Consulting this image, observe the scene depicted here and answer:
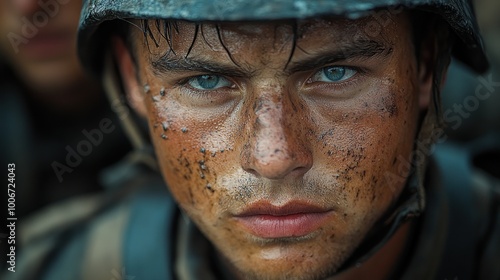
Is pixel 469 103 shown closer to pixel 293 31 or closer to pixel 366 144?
pixel 366 144

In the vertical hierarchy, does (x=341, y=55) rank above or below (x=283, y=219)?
above

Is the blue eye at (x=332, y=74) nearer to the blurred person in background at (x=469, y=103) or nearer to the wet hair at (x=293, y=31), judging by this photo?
the wet hair at (x=293, y=31)

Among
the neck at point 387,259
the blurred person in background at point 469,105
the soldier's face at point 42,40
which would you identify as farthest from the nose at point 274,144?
the soldier's face at point 42,40

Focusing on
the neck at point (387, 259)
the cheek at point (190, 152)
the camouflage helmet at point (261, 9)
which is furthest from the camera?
the neck at point (387, 259)

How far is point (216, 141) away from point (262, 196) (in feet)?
0.41

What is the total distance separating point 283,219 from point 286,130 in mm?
163

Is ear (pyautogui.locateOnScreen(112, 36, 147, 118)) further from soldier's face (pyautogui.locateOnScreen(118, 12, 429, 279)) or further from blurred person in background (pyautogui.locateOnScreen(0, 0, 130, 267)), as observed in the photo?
blurred person in background (pyautogui.locateOnScreen(0, 0, 130, 267))

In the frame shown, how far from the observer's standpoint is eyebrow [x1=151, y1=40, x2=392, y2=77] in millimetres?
1251

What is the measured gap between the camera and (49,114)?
249 centimetres

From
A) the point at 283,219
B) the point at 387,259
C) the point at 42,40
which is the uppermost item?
the point at 42,40

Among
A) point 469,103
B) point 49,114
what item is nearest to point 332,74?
point 469,103

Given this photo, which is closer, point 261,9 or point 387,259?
point 261,9

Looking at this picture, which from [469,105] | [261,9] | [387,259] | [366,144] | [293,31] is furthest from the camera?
[469,105]

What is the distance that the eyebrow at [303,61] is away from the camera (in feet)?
4.10
